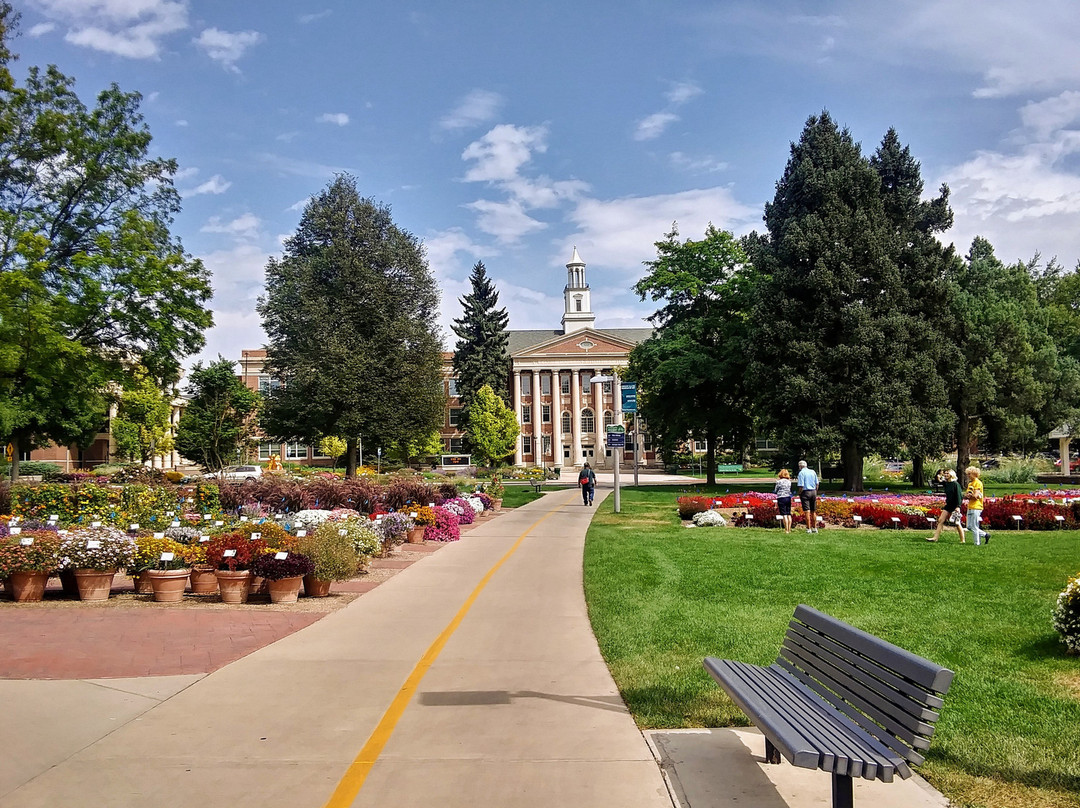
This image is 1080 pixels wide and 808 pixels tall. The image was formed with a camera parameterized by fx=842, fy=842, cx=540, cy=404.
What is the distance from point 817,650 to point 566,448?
92.0 m

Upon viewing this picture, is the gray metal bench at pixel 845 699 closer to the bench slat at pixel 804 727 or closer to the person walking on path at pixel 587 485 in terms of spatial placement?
the bench slat at pixel 804 727

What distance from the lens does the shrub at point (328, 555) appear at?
37.4ft

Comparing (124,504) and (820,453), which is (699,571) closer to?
(124,504)

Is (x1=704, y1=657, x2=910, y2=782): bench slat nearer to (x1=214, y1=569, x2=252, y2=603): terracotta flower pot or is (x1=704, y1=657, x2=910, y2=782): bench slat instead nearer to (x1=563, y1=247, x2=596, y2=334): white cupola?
(x1=214, y1=569, x2=252, y2=603): terracotta flower pot

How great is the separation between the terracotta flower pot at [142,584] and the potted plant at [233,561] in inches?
30.9

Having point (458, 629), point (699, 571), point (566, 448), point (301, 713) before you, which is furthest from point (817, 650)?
point (566, 448)

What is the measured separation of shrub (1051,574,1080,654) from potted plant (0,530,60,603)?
1115 centimetres

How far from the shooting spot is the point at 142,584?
447 inches

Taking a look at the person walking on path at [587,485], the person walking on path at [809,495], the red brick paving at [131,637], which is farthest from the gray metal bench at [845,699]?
the person walking on path at [587,485]

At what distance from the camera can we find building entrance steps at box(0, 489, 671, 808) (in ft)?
14.7

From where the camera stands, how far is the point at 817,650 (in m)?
5.35

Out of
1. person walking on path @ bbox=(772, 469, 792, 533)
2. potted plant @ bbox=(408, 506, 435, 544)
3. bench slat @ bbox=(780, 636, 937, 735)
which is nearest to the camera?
bench slat @ bbox=(780, 636, 937, 735)

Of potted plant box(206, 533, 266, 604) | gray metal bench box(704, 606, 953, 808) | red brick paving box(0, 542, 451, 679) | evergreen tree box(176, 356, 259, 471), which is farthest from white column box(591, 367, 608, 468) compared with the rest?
gray metal bench box(704, 606, 953, 808)

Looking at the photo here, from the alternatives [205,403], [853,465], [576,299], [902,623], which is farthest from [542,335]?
[902,623]
